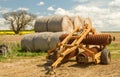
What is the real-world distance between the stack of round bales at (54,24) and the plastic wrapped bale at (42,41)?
3.59ft

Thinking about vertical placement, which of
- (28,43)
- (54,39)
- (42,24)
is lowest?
(28,43)

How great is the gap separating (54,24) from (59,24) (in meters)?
0.40

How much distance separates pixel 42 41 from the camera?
16.8 m

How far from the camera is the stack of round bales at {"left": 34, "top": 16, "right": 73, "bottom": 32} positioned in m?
17.8

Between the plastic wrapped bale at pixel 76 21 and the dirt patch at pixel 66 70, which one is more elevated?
the plastic wrapped bale at pixel 76 21

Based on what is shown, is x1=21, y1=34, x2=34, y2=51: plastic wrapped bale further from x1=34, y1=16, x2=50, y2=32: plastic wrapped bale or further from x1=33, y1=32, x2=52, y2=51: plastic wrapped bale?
x1=34, y1=16, x2=50, y2=32: plastic wrapped bale

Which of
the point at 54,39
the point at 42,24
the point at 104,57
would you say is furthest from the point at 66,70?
the point at 42,24

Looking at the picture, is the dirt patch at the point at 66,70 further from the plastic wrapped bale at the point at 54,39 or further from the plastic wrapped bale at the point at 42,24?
the plastic wrapped bale at the point at 42,24

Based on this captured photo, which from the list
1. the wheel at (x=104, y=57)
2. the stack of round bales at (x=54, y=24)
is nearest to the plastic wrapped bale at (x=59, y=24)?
the stack of round bales at (x=54, y=24)

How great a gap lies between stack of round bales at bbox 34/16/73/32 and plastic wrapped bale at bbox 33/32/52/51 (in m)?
1.09

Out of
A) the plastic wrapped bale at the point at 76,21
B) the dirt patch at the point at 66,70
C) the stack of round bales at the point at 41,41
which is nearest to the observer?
the dirt patch at the point at 66,70

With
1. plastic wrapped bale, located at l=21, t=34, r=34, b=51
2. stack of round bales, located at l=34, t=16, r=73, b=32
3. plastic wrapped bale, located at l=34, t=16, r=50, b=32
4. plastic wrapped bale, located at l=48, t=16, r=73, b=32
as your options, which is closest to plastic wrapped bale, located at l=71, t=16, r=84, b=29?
stack of round bales, located at l=34, t=16, r=73, b=32

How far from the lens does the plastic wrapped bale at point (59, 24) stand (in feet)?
58.1

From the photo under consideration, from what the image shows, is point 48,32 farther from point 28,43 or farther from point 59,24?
point 28,43
